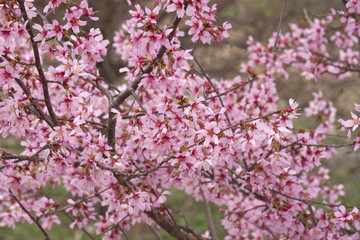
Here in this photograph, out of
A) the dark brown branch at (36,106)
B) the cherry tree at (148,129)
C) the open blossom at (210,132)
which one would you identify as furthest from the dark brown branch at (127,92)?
the open blossom at (210,132)

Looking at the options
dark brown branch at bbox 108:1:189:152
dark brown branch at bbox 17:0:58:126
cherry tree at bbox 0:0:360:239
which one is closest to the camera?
dark brown branch at bbox 17:0:58:126

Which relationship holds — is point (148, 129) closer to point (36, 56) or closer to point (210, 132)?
point (210, 132)

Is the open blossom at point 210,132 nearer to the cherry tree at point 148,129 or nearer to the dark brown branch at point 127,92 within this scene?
the cherry tree at point 148,129

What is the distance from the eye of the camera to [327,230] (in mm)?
2748

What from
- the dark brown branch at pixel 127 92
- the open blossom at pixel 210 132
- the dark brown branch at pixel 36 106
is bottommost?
the open blossom at pixel 210 132

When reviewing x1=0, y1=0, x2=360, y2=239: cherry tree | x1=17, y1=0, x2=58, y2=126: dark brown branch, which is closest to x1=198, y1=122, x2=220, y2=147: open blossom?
x1=0, y1=0, x2=360, y2=239: cherry tree

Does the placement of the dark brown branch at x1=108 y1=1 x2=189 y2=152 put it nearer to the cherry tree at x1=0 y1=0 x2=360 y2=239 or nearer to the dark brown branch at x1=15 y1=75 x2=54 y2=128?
the cherry tree at x1=0 y1=0 x2=360 y2=239

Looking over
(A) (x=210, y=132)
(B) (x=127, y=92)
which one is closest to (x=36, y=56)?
(B) (x=127, y=92)

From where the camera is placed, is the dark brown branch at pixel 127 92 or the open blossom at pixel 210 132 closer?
the open blossom at pixel 210 132

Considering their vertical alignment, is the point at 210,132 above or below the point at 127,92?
below

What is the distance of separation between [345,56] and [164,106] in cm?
319

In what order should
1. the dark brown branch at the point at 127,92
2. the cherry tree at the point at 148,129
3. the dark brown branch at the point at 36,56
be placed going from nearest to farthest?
the dark brown branch at the point at 36,56 → the cherry tree at the point at 148,129 → the dark brown branch at the point at 127,92

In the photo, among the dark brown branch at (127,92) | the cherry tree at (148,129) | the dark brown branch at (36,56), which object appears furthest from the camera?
the dark brown branch at (127,92)

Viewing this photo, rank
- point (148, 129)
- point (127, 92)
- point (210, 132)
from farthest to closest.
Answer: point (127, 92) < point (148, 129) < point (210, 132)
